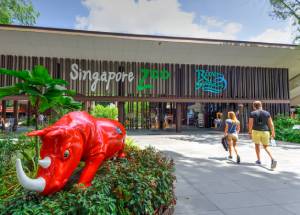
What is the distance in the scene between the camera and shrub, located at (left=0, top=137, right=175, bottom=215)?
2.52 meters

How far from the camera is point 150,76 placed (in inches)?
699

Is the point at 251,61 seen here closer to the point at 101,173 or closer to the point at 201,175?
the point at 201,175

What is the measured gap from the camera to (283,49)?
1711 centimetres

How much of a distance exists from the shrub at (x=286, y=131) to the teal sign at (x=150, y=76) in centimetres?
835

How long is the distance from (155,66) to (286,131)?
32.3ft

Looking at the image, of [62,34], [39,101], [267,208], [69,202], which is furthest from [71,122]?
[62,34]

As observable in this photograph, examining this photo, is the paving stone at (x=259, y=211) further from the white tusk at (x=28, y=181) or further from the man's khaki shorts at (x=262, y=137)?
the man's khaki shorts at (x=262, y=137)

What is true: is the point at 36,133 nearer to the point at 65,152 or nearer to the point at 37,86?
the point at 65,152

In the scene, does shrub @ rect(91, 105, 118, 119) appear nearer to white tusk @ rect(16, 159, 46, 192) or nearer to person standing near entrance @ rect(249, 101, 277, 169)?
person standing near entrance @ rect(249, 101, 277, 169)

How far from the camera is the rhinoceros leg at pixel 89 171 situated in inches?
120

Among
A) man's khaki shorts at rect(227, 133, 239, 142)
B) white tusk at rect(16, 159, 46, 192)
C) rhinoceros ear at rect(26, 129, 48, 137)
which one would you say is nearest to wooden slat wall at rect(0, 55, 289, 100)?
man's khaki shorts at rect(227, 133, 239, 142)

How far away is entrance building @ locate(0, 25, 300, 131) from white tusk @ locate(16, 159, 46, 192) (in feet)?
42.0

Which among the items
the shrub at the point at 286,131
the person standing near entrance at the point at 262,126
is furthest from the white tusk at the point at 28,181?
the shrub at the point at 286,131

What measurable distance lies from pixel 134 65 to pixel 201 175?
513 inches
